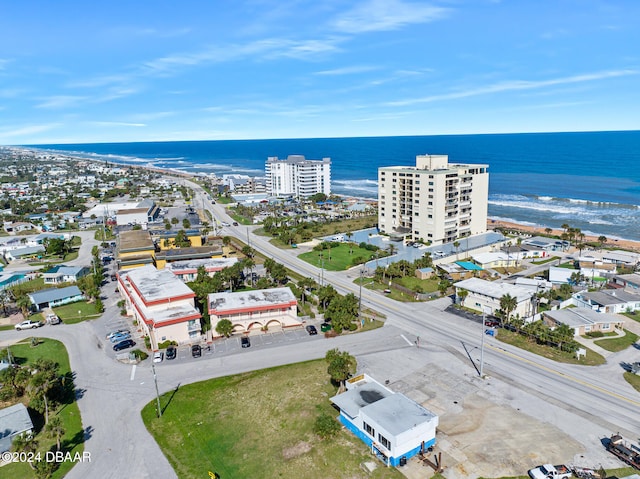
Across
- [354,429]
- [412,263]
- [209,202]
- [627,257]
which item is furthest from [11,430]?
[209,202]

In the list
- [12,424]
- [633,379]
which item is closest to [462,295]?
[633,379]

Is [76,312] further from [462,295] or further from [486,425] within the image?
Result: [462,295]

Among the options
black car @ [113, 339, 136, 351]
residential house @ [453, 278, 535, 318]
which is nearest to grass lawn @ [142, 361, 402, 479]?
black car @ [113, 339, 136, 351]

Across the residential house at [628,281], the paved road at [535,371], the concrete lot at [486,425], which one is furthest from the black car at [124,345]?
the residential house at [628,281]

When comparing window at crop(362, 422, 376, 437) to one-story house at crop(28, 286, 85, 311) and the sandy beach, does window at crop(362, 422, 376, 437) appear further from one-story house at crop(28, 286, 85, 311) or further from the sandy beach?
the sandy beach

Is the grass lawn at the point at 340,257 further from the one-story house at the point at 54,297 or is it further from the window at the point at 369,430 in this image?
the window at the point at 369,430

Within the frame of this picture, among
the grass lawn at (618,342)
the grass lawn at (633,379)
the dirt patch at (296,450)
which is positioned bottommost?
the dirt patch at (296,450)
